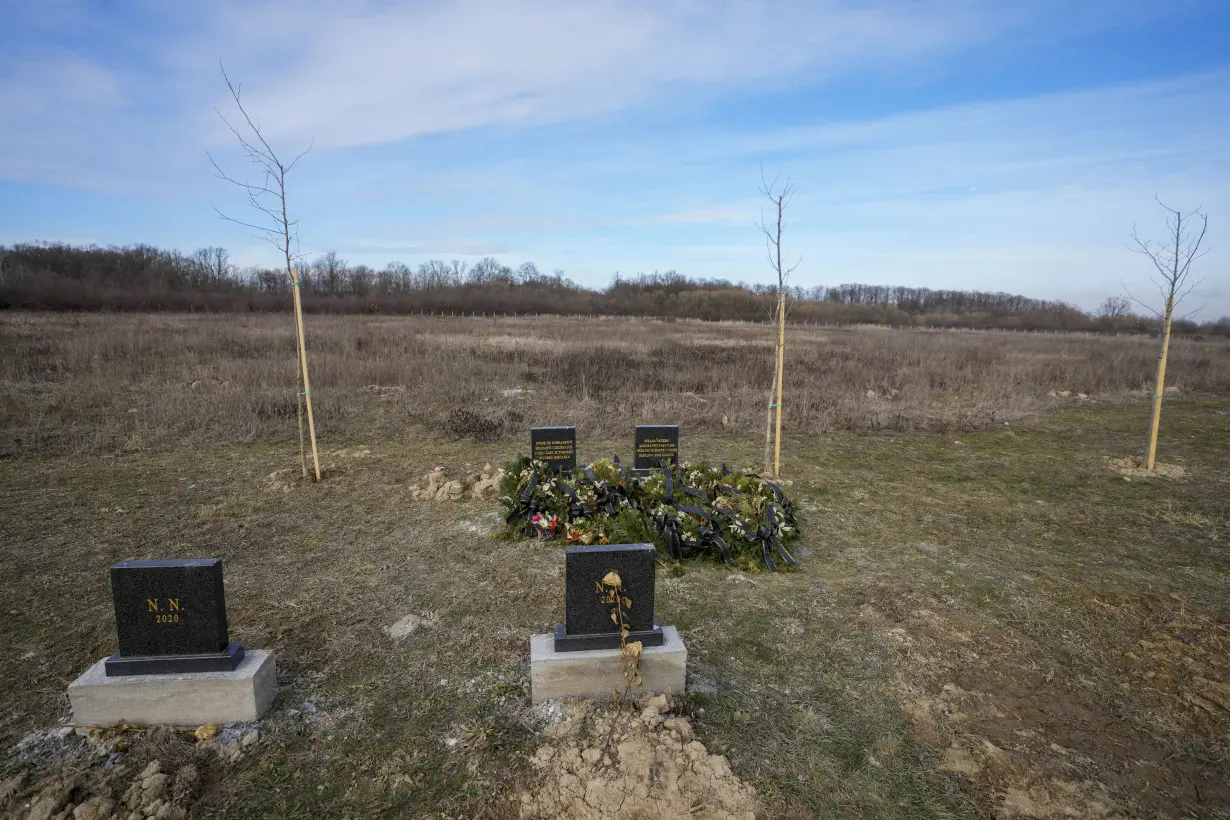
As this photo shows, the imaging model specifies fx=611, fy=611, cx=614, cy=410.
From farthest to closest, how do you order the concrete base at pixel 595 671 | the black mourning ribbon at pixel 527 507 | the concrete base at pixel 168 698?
the black mourning ribbon at pixel 527 507 → the concrete base at pixel 595 671 → the concrete base at pixel 168 698

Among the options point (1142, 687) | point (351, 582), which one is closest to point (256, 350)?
point (351, 582)

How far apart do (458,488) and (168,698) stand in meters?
4.05

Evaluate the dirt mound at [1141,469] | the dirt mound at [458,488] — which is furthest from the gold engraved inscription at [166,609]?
the dirt mound at [1141,469]

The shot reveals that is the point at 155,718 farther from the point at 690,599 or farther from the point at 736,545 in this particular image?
the point at 736,545

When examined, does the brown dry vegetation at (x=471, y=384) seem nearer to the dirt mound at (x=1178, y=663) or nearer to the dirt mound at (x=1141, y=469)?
the dirt mound at (x=1141, y=469)

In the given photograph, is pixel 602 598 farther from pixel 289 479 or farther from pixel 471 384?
pixel 471 384

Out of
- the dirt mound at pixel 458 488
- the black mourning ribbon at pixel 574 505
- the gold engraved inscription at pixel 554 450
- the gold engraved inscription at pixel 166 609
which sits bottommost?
the dirt mound at pixel 458 488

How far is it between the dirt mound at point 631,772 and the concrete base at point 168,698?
162 centimetres

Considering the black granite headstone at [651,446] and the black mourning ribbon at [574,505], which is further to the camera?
the black granite headstone at [651,446]

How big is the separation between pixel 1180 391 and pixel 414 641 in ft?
71.3

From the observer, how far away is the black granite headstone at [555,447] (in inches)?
273

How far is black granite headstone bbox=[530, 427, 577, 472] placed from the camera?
6.93m

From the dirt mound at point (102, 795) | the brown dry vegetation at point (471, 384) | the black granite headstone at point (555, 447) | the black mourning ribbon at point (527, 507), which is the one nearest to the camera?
the dirt mound at point (102, 795)

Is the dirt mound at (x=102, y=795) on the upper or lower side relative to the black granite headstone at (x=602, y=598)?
lower
